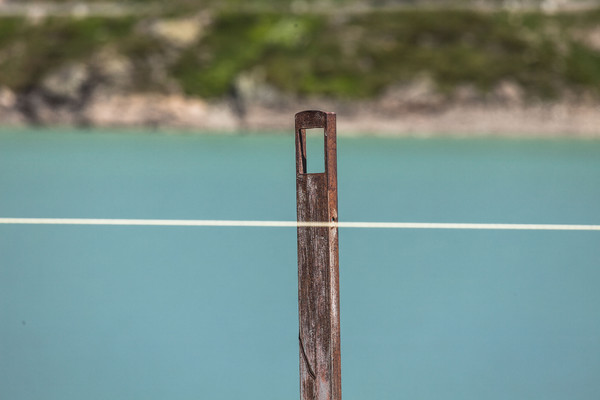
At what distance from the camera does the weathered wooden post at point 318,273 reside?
194cm

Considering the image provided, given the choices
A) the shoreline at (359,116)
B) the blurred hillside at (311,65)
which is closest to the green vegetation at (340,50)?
the blurred hillside at (311,65)

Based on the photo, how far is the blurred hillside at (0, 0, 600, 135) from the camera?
58.1ft

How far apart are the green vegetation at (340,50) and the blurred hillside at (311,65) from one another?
0.04 metres

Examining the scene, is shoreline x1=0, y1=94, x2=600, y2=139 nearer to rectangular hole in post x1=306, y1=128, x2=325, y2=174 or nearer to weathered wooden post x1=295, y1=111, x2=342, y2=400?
rectangular hole in post x1=306, y1=128, x2=325, y2=174

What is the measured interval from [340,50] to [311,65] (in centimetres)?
106

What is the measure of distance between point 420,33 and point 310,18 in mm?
2939

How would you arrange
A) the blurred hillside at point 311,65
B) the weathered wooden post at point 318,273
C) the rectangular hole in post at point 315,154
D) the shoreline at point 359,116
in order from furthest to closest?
1. the blurred hillside at point 311,65
2. the shoreline at point 359,116
3. the rectangular hole in post at point 315,154
4. the weathered wooden post at point 318,273

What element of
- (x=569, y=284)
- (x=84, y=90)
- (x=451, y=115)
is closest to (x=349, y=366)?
(x=569, y=284)

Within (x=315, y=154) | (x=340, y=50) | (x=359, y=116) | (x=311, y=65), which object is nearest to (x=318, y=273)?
(x=315, y=154)

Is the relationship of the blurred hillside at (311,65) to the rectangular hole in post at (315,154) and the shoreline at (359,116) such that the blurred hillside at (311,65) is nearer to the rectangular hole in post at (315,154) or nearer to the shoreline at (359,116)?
the shoreline at (359,116)

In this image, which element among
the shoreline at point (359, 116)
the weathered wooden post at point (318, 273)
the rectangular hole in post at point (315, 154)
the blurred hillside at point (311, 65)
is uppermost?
the blurred hillside at point (311, 65)

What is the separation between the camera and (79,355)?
648 centimetres

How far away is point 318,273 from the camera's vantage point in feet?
6.50

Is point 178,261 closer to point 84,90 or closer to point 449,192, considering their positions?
point 449,192
